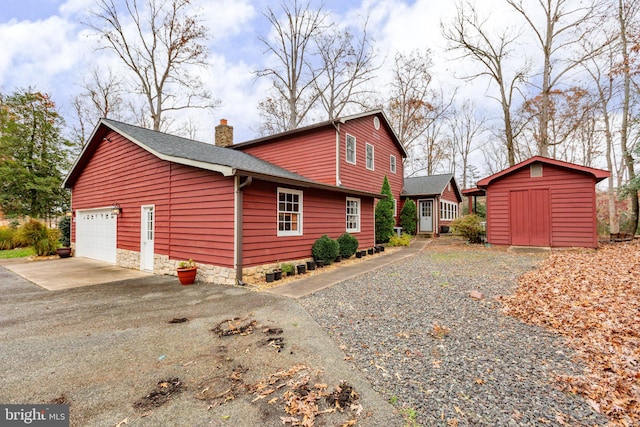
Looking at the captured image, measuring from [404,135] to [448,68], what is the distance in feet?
22.2

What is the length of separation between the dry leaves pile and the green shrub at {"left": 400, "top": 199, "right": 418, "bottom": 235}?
9.89 metres

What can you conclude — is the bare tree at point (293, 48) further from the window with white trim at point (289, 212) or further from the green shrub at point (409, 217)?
the window with white trim at point (289, 212)

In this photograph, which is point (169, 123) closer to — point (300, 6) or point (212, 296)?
point (300, 6)

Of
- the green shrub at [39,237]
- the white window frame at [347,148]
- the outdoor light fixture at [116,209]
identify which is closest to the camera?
the outdoor light fixture at [116,209]

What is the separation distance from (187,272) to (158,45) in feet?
56.8

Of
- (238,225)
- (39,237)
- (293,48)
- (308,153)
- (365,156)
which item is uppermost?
(293,48)

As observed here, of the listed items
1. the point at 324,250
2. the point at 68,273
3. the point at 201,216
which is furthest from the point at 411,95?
the point at 68,273

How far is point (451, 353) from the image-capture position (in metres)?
3.21

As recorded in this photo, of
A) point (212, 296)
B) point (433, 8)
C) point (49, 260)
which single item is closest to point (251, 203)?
point (212, 296)

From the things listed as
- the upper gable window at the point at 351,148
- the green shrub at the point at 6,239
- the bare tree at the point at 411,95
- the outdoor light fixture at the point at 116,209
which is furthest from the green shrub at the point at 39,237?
the bare tree at the point at 411,95

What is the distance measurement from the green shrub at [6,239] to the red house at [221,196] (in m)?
5.00

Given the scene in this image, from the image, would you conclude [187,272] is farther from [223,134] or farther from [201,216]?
[223,134]

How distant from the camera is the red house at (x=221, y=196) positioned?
682 cm

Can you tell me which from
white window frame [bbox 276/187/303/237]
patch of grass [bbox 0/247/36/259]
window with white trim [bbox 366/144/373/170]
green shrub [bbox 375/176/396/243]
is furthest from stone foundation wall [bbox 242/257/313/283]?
patch of grass [bbox 0/247/36/259]
